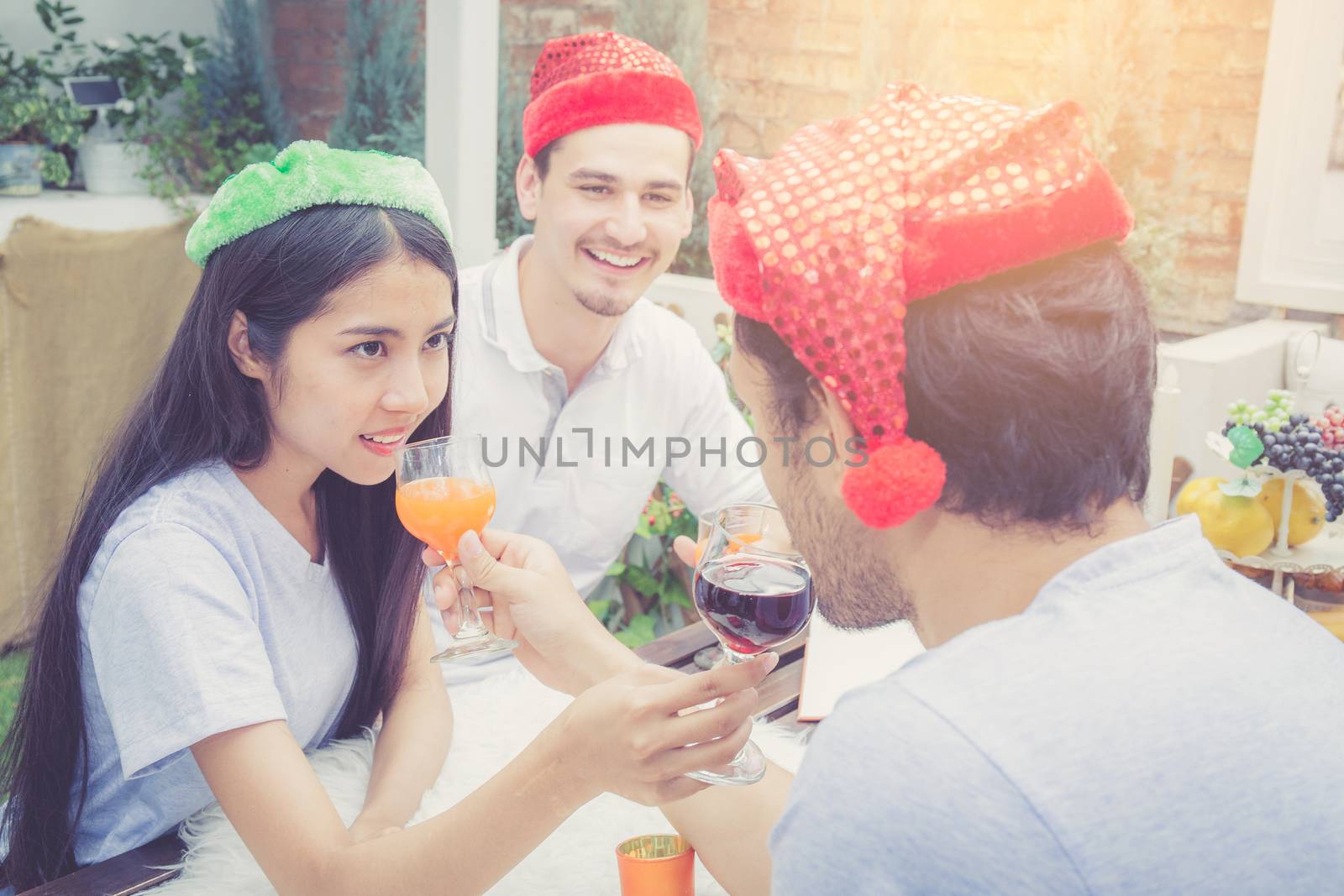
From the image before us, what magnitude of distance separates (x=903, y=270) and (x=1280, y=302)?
141 inches

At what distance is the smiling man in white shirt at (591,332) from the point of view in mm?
2836

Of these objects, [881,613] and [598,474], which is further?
[598,474]

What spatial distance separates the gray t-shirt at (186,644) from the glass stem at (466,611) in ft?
0.61

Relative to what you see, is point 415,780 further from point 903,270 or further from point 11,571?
point 11,571

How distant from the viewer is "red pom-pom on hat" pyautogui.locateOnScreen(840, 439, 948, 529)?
1.11 m

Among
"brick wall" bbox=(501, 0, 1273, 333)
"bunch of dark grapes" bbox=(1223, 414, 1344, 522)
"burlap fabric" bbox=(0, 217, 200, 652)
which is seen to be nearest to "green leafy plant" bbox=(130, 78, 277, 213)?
"burlap fabric" bbox=(0, 217, 200, 652)

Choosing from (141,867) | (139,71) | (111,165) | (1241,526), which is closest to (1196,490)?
(1241,526)

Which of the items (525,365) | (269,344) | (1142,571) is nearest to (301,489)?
(269,344)

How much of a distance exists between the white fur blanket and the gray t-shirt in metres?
0.08

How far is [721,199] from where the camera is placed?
4.21 feet

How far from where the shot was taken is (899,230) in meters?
1.09

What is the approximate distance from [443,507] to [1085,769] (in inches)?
44.9

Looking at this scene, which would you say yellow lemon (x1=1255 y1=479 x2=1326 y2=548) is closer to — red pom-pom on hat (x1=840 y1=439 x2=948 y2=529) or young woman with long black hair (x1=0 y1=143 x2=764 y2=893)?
young woman with long black hair (x1=0 y1=143 x2=764 y2=893)

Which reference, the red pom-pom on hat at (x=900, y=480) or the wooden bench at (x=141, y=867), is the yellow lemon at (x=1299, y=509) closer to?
the wooden bench at (x=141, y=867)
